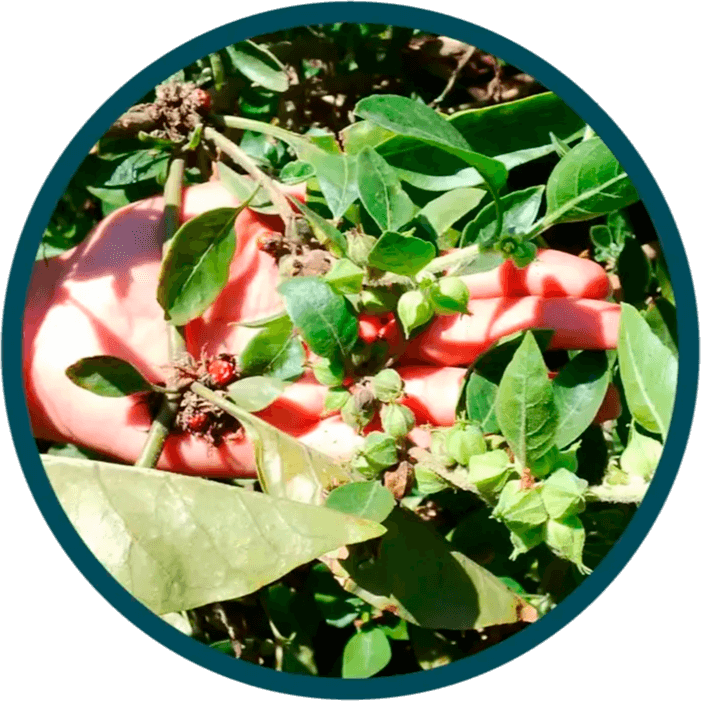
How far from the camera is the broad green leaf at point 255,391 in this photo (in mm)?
1126

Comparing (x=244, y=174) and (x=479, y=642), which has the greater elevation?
(x=244, y=174)

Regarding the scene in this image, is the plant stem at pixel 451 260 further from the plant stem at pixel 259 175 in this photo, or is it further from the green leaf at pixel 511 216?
the plant stem at pixel 259 175

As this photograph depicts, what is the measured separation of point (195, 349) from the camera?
1.28 m

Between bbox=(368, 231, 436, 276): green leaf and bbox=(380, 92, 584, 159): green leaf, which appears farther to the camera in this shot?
bbox=(380, 92, 584, 159): green leaf

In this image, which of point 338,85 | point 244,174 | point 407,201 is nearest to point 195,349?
point 244,174

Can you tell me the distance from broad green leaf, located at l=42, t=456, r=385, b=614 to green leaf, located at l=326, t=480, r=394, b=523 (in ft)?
0.23

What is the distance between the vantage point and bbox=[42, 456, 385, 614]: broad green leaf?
94 centimetres

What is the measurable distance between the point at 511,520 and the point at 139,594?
15.4 inches

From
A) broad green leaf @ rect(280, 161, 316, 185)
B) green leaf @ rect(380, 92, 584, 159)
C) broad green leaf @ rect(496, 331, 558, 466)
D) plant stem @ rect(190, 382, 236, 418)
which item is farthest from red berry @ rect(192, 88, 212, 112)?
broad green leaf @ rect(496, 331, 558, 466)

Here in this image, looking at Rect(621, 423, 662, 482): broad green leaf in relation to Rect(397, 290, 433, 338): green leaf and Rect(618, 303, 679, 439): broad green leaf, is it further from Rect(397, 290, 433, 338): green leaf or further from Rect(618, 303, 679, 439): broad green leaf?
Rect(397, 290, 433, 338): green leaf

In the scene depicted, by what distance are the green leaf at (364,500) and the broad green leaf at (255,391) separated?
16 centimetres

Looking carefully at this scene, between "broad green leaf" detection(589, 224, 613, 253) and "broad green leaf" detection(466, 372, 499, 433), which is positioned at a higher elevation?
"broad green leaf" detection(589, 224, 613, 253)

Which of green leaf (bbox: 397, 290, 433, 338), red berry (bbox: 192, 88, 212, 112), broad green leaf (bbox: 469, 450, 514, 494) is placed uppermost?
red berry (bbox: 192, 88, 212, 112)

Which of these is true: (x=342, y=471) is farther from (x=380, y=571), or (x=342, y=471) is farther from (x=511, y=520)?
(x=511, y=520)
